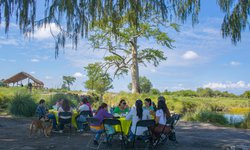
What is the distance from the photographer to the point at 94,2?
493 centimetres

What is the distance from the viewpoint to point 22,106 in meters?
15.3

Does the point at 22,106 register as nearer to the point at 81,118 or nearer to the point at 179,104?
the point at 81,118

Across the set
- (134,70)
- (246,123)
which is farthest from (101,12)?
(134,70)

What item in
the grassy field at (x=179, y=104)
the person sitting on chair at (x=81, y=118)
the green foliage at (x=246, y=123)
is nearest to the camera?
the person sitting on chair at (x=81, y=118)

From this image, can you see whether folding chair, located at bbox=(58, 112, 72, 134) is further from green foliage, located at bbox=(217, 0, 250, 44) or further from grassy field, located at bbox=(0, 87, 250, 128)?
grassy field, located at bbox=(0, 87, 250, 128)

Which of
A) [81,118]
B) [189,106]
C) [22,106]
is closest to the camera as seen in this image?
[81,118]

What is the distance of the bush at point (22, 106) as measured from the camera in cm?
1530

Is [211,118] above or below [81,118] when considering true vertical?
below

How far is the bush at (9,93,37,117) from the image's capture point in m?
15.3

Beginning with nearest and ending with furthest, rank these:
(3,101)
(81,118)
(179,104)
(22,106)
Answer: (81,118), (22,106), (3,101), (179,104)

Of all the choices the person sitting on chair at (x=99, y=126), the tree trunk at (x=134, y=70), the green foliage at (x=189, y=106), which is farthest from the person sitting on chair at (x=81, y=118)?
the tree trunk at (x=134, y=70)

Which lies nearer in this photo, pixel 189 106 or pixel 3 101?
pixel 3 101

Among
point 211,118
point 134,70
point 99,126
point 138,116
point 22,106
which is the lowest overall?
point 211,118

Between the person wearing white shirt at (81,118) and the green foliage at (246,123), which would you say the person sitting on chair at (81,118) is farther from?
the green foliage at (246,123)
